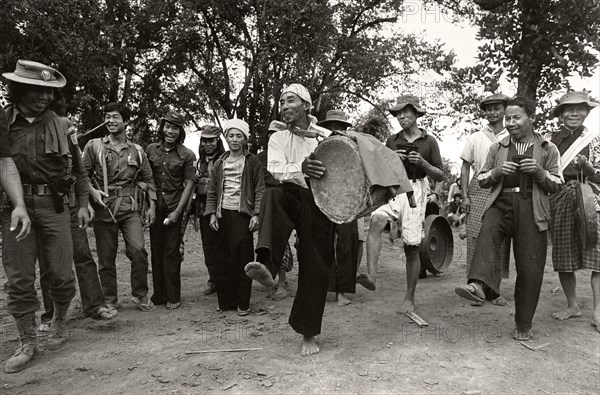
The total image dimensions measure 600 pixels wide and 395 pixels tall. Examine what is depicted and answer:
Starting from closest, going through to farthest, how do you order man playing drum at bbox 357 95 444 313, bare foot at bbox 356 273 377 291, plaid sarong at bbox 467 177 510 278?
bare foot at bbox 356 273 377 291
man playing drum at bbox 357 95 444 313
plaid sarong at bbox 467 177 510 278

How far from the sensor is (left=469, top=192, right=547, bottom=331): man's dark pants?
4.12 m

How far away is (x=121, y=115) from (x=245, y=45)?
26.3 ft

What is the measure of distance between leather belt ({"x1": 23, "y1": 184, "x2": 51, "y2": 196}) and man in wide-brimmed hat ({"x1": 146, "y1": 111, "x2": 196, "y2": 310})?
159cm

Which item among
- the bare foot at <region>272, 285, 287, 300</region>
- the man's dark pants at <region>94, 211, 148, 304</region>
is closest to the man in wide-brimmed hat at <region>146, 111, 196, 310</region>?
the man's dark pants at <region>94, 211, 148, 304</region>

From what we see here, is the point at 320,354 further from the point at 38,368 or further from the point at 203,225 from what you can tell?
the point at 203,225

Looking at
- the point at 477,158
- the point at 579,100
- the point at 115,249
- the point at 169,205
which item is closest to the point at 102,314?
the point at 115,249

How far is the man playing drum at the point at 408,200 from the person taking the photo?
193 inches

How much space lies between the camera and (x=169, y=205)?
18.1 ft

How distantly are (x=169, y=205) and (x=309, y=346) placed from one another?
2.45 m

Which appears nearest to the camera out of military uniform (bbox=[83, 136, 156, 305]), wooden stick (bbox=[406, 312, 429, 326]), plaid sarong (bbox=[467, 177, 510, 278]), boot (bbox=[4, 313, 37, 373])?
boot (bbox=[4, 313, 37, 373])

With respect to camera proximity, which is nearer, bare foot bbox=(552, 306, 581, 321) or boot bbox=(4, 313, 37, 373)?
boot bbox=(4, 313, 37, 373)

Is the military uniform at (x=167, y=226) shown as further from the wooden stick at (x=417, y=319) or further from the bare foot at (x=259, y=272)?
the wooden stick at (x=417, y=319)

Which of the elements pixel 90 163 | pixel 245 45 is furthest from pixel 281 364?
pixel 245 45

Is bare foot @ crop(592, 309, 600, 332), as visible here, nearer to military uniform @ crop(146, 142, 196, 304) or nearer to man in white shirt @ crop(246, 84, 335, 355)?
man in white shirt @ crop(246, 84, 335, 355)
